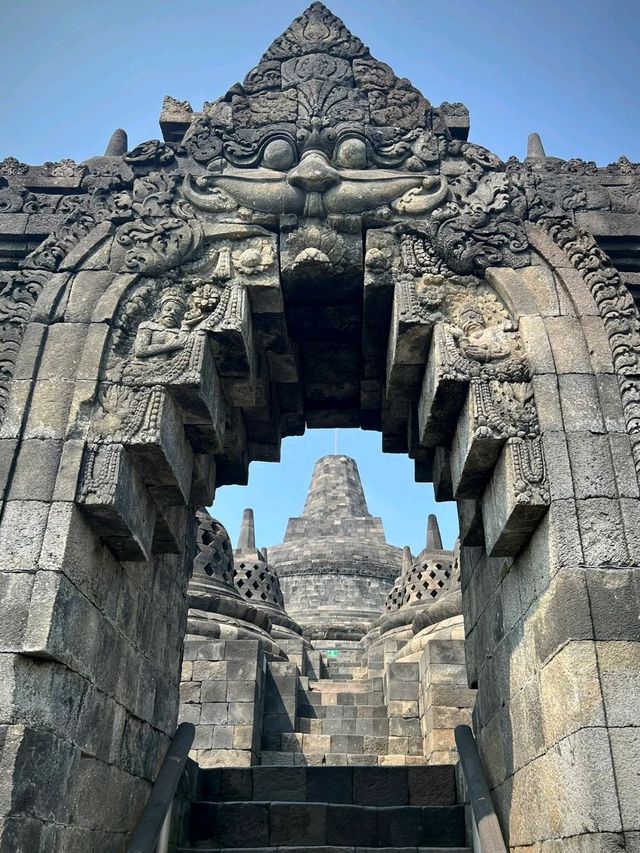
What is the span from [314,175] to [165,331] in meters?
1.74

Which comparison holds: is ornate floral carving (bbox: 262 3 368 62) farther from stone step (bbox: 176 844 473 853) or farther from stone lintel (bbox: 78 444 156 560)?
stone step (bbox: 176 844 473 853)

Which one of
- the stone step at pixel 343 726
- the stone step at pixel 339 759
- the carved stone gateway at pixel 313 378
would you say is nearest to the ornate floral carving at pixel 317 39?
the carved stone gateway at pixel 313 378

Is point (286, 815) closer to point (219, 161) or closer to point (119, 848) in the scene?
point (119, 848)

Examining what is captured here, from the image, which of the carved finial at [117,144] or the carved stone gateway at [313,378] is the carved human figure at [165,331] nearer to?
the carved stone gateway at [313,378]

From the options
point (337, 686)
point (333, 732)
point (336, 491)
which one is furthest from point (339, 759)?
point (336, 491)

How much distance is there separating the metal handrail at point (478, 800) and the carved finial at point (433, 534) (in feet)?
51.3

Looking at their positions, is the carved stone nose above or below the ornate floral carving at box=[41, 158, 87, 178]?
below

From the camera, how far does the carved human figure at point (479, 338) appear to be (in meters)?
5.17

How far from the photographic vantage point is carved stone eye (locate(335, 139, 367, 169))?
19.9 feet

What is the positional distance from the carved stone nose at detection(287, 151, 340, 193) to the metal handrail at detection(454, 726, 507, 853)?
190 inches

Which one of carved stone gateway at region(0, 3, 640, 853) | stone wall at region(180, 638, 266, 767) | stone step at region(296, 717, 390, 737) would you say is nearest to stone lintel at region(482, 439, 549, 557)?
carved stone gateway at region(0, 3, 640, 853)

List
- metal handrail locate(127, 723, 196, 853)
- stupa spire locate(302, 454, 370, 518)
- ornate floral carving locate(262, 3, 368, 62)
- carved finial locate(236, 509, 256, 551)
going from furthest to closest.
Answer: stupa spire locate(302, 454, 370, 518) < carved finial locate(236, 509, 256, 551) < ornate floral carving locate(262, 3, 368, 62) < metal handrail locate(127, 723, 196, 853)

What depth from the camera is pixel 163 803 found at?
5.84 meters

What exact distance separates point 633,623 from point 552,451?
43.9 inches
